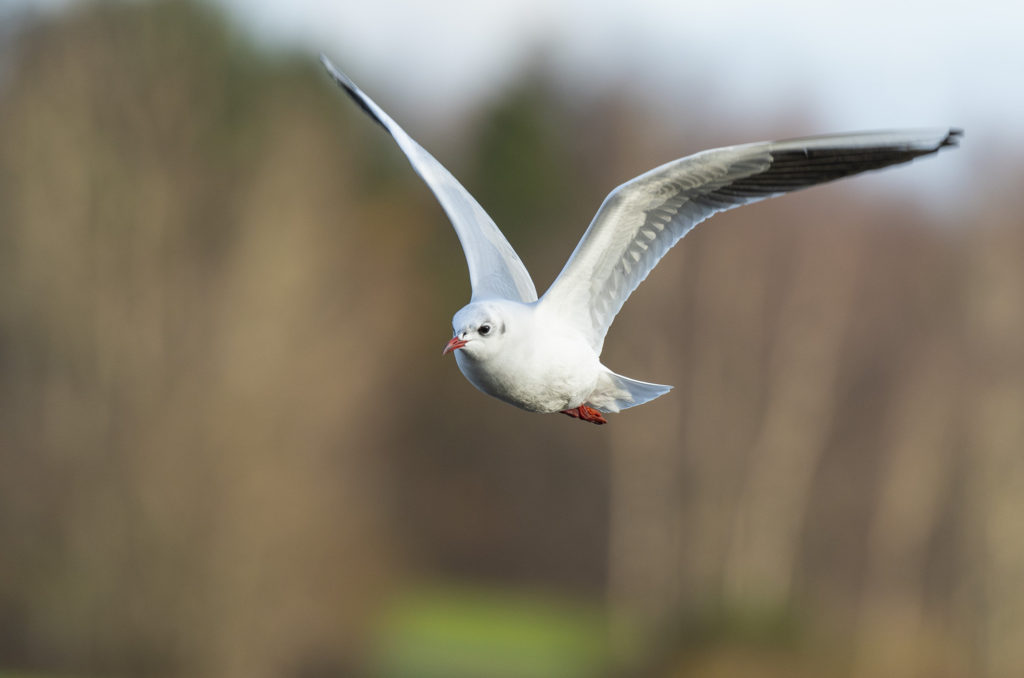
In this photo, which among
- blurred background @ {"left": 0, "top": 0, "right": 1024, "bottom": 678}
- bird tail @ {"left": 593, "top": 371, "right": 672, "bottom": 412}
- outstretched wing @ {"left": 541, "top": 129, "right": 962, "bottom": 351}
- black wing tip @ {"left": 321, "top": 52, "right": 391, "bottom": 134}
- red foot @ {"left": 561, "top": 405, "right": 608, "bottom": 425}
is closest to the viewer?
outstretched wing @ {"left": 541, "top": 129, "right": 962, "bottom": 351}

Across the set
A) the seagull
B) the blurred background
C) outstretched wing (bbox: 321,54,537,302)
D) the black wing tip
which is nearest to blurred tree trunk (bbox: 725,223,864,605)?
the blurred background

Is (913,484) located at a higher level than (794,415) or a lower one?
lower

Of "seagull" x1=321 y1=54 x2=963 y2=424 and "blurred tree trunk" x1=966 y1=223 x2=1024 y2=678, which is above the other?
"seagull" x1=321 y1=54 x2=963 y2=424

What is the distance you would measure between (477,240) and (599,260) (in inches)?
17.4

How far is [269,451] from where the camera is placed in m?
10.7

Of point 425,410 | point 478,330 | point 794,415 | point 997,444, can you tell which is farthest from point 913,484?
point 478,330

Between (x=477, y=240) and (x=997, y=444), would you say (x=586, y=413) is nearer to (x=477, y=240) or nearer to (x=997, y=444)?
(x=477, y=240)

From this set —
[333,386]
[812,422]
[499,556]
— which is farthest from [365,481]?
[499,556]

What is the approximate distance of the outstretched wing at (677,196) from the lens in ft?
11.9

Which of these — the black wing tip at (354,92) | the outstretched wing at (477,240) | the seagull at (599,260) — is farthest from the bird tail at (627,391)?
the black wing tip at (354,92)

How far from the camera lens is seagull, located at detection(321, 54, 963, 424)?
3516 millimetres

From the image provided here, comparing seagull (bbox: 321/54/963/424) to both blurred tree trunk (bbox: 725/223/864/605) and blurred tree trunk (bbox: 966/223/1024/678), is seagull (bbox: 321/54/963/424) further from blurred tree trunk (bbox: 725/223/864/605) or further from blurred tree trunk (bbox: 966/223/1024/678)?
blurred tree trunk (bbox: 725/223/864/605)

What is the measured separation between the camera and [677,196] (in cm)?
396

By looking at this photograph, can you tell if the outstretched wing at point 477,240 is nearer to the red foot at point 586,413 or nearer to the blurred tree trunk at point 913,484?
the red foot at point 586,413
